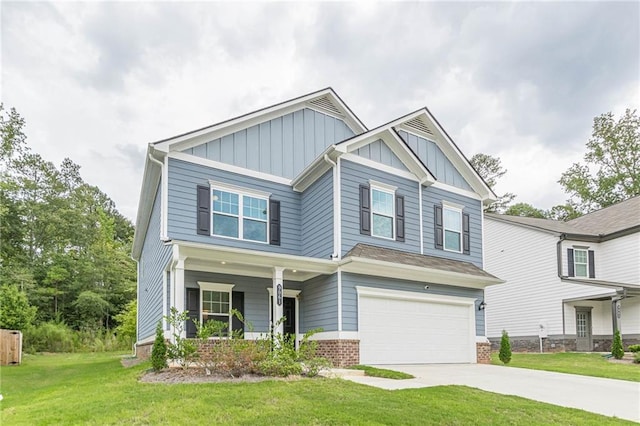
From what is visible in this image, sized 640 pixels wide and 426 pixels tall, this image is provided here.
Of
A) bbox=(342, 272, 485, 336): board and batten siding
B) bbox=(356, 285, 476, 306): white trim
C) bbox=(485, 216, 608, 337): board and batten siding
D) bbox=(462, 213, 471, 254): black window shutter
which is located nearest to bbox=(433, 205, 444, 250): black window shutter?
bbox=(462, 213, 471, 254): black window shutter

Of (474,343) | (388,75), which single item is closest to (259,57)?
(388,75)

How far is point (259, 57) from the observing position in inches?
605

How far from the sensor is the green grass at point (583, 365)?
466 inches

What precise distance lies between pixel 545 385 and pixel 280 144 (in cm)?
927

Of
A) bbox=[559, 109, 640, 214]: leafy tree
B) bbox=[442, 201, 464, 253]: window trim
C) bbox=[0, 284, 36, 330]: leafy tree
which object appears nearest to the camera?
bbox=[442, 201, 464, 253]: window trim

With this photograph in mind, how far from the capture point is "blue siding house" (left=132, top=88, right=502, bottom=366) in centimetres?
1189

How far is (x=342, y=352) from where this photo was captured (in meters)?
11.3

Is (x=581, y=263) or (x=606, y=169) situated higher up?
(x=606, y=169)

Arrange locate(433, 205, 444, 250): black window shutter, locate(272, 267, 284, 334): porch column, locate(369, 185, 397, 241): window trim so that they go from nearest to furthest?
1. locate(272, 267, 284, 334): porch column
2. locate(369, 185, 397, 241): window trim
3. locate(433, 205, 444, 250): black window shutter

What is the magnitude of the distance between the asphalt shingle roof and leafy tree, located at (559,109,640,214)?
2602 cm

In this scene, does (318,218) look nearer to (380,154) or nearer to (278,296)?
(380,154)

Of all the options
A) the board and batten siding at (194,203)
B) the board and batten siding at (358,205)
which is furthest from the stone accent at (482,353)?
the board and batten siding at (194,203)

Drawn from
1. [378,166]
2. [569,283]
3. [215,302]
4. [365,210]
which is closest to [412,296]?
[365,210]

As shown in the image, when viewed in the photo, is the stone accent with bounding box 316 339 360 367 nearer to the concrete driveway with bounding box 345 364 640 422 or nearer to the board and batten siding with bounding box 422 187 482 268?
the concrete driveway with bounding box 345 364 640 422
